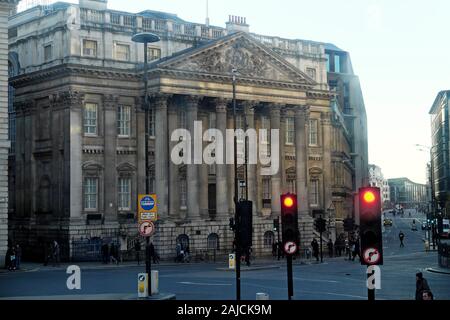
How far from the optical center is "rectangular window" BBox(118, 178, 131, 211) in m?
65.4

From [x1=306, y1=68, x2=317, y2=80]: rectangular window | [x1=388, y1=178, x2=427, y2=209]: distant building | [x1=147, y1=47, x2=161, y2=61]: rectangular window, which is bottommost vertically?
[x1=388, y1=178, x2=427, y2=209]: distant building

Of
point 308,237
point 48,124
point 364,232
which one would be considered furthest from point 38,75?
point 364,232

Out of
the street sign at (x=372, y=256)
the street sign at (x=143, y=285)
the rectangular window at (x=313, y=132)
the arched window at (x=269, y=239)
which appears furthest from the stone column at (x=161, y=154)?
the street sign at (x=372, y=256)

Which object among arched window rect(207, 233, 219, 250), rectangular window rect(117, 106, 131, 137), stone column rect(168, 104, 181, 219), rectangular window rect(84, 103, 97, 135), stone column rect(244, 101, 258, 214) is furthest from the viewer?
stone column rect(244, 101, 258, 214)

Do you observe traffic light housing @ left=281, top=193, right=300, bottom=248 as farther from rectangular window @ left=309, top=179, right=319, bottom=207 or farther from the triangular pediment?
rectangular window @ left=309, top=179, right=319, bottom=207

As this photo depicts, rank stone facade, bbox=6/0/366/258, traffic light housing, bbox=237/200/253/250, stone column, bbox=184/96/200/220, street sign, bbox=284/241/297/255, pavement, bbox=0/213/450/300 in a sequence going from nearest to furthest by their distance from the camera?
street sign, bbox=284/241/297/255, traffic light housing, bbox=237/200/253/250, pavement, bbox=0/213/450/300, stone facade, bbox=6/0/366/258, stone column, bbox=184/96/200/220

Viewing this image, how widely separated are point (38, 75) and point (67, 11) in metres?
5.81

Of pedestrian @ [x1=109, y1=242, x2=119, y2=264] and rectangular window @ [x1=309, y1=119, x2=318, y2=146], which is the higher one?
rectangular window @ [x1=309, y1=119, x2=318, y2=146]

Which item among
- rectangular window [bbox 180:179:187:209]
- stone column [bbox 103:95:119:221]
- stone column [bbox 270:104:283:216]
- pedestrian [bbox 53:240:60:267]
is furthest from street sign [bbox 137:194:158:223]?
stone column [bbox 270:104:283:216]

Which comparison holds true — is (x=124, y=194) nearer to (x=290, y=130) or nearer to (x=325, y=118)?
(x=290, y=130)

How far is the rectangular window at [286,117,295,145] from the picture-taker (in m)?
75.6

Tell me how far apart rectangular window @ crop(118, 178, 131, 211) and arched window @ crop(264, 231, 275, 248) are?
12877mm

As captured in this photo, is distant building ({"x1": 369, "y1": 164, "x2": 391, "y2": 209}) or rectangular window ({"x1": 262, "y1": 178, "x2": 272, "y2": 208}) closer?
rectangular window ({"x1": 262, "y1": 178, "x2": 272, "y2": 208})

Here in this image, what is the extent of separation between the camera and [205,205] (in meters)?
67.3
